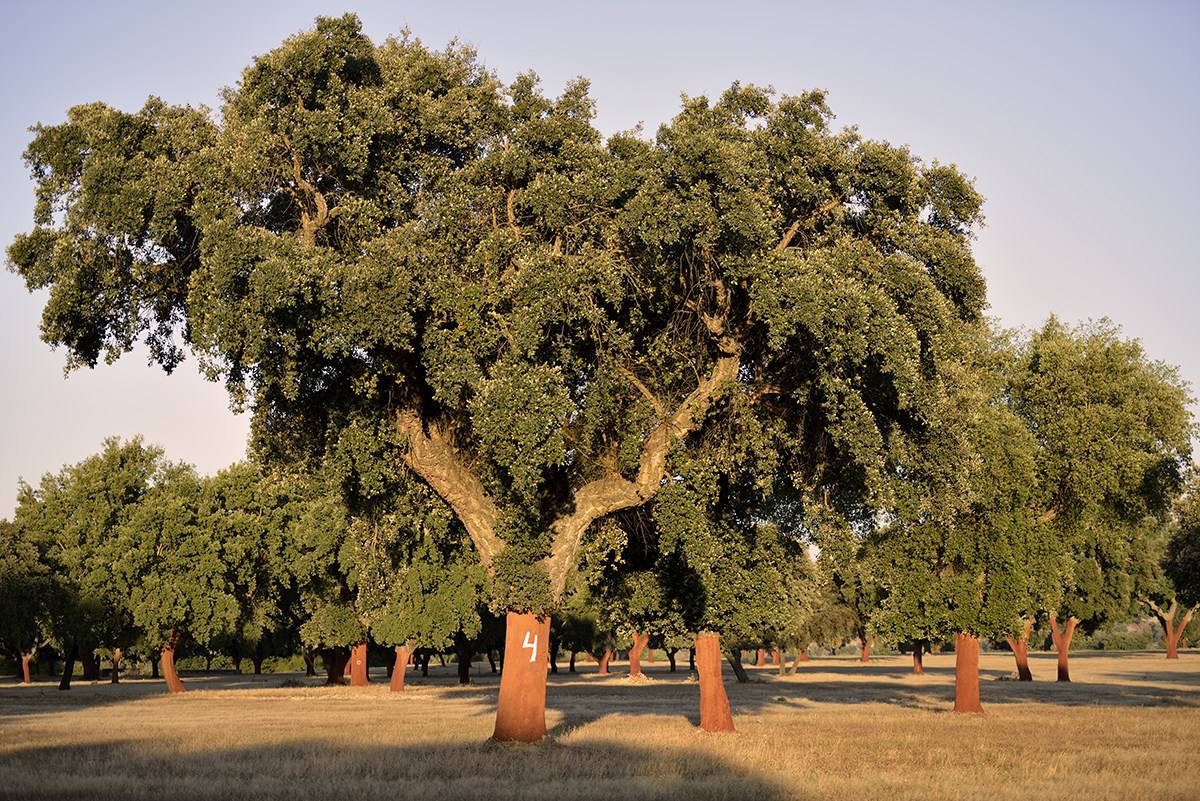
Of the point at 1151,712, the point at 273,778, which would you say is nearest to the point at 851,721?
the point at 1151,712

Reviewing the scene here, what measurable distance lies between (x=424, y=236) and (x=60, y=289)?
29.9ft

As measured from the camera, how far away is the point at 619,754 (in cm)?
2586

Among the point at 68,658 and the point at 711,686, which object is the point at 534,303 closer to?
the point at 711,686

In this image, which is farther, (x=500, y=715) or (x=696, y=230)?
(x=500, y=715)

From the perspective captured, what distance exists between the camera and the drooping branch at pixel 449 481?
2819 cm

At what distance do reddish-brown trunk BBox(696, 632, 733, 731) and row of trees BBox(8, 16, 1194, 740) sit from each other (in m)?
0.19

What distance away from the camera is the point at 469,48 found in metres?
29.2

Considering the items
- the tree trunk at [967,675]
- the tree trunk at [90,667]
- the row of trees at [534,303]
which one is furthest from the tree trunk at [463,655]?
the row of trees at [534,303]

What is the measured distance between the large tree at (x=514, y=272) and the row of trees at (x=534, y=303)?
0.26ft

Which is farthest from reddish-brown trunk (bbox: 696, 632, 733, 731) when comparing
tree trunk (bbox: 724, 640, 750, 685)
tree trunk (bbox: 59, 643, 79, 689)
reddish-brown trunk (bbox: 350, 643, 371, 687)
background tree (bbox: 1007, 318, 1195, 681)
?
tree trunk (bbox: 59, 643, 79, 689)

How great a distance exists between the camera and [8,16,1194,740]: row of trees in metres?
24.1

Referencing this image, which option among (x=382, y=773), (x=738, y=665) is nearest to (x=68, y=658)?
(x=738, y=665)

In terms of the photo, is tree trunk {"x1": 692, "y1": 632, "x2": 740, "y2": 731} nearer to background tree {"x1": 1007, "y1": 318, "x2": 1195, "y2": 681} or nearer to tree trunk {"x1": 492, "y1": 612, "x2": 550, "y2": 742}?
tree trunk {"x1": 492, "y1": 612, "x2": 550, "y2": 742}

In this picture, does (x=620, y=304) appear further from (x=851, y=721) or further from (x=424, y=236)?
(x=851, y=721)
